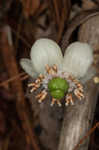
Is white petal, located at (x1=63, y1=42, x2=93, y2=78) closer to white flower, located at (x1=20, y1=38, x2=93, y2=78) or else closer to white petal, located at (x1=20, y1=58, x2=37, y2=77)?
white flower, located at (x1=20, y1=38, x2=93, y2=78)

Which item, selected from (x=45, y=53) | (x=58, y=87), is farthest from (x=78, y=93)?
(x=45, y=53)

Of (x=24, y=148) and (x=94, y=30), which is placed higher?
(x=94, y=30)

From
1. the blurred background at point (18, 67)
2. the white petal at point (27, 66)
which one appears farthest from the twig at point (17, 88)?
the white petal at point (27, 66)

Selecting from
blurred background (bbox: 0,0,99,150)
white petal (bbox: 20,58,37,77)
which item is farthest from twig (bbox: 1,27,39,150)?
white petal (bbox: 20,58,37,77)

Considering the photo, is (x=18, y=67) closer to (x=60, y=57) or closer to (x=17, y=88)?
(x=17, y=88)

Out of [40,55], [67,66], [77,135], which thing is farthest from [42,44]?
[77,135]

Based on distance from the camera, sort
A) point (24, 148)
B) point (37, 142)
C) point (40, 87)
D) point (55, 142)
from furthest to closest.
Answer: point (24, 148), point (37, 142), point (55, 142), point (40, 87)

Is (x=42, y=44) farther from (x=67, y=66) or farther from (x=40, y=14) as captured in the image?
(x=40, y=14)

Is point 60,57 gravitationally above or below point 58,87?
above
